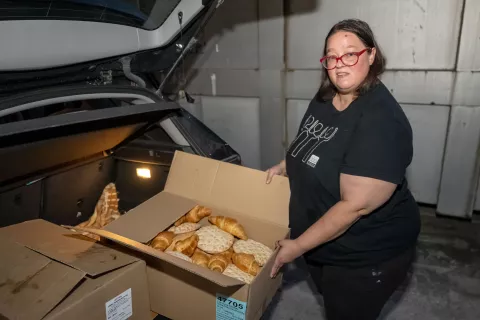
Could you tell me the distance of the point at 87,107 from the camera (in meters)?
1.66

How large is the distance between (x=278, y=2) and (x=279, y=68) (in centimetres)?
49

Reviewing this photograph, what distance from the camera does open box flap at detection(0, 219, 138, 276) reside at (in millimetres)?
1049

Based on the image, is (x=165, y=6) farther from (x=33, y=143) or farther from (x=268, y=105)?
(x=268, y=105)

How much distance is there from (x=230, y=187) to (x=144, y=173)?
23.5 inches

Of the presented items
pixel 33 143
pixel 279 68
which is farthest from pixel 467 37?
pixel 33 143

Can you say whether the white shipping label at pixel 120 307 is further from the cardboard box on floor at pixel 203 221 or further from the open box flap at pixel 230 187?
the open box flap at pixel 230 187

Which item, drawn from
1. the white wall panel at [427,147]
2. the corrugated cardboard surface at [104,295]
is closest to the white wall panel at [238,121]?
the white wall panel at [427,147]

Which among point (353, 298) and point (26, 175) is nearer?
point (353, 298)

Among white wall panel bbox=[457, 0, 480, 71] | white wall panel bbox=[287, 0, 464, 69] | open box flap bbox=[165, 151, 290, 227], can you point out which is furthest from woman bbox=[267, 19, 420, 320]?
white wall panel bbox=[457, 0, 480, 71]

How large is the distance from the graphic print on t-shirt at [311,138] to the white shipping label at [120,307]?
0.70m

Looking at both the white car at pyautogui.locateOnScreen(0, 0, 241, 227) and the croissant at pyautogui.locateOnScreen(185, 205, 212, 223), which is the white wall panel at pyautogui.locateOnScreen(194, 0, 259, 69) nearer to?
the white car at pyautogui.locateOnScreen(0, 0, 241, 227)

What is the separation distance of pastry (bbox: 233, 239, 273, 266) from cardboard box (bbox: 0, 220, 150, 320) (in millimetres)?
419

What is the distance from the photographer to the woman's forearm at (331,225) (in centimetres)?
108

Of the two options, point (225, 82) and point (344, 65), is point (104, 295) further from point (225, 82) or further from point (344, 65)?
point (225, 82)
